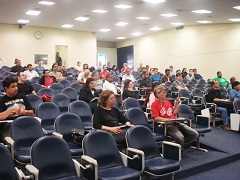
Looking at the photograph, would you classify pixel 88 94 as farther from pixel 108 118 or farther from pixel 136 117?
pixel 108 118

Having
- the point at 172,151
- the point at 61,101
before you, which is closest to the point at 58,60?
the point at 61,101

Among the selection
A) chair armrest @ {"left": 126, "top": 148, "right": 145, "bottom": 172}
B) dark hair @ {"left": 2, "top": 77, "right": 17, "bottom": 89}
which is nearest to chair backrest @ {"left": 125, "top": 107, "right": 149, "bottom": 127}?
chair armrest @ {"left": 126, "top": 148, "right": 145, "bottom": 172}

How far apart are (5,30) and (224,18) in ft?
32.0

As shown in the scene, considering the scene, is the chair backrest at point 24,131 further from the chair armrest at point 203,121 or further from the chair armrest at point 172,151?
the chair armrest at point 203,121

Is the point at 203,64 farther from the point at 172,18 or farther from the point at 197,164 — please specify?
the point at 197,164

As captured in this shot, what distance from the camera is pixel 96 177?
2752 mm

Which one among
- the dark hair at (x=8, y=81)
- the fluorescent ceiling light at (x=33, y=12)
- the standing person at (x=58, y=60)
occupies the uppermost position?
the fluorescent ceiling light at (x=33, y=12)

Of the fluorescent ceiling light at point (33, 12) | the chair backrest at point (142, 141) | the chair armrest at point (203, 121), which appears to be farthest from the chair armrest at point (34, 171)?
the fluorescent ceiling light at point (33, 12)

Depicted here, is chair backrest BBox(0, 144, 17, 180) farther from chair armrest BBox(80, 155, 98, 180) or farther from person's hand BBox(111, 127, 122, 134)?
person's hand BBox(111, 127, 122, 134)

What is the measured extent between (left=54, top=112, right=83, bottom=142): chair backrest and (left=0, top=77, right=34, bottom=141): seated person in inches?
16.6

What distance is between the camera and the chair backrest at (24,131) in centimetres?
339

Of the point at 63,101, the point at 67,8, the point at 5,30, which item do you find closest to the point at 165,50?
the point at 67,8

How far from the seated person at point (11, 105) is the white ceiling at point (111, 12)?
565cm

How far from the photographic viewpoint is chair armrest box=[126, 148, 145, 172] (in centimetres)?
308
